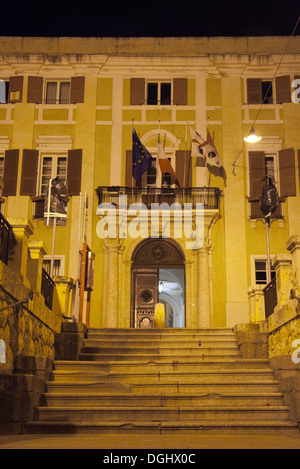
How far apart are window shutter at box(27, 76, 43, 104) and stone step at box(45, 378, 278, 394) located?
13416 millimetres

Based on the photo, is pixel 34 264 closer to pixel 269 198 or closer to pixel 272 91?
pixel 269 198

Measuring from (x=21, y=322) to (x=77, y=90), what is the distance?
1307cm

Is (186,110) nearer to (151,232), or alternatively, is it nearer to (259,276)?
(151,232)

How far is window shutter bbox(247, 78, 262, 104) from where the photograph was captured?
21.1 meters

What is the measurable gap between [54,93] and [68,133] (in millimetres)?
1675

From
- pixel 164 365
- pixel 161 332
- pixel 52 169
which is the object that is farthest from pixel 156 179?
pixel 164 365

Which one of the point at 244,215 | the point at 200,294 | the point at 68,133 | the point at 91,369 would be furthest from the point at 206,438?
the point at 68,133

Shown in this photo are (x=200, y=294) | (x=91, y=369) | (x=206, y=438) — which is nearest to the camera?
(x=206, y=438)

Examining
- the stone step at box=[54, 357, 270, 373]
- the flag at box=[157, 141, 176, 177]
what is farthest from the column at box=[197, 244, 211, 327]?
the stone step at box=[54, 357, 270, 373]

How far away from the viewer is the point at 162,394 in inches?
379

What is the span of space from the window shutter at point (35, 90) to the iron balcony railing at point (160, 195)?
4.03m

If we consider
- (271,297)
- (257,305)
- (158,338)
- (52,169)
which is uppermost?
(52,169)

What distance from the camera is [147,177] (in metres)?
20.8

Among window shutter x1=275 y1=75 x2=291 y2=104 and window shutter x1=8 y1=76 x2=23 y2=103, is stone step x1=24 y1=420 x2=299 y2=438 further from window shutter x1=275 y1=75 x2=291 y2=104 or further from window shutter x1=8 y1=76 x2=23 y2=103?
window shutter x1=8 y1=76 x2=23 y2=103
